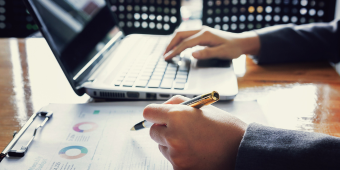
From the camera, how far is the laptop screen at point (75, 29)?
53 centimetres

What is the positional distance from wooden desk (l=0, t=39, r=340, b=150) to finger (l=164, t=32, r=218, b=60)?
0.12 meters

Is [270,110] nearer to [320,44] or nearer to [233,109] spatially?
[233,109]

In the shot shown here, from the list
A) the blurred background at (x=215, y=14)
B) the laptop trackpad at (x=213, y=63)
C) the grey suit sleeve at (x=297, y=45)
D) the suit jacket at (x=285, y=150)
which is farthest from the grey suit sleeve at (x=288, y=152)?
the blurred background at (x=215, y=14)

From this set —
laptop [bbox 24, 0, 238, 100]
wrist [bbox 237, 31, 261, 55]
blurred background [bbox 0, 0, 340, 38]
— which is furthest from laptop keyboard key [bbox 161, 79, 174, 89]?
blurred background [bbox 0, 0, 340, 38]

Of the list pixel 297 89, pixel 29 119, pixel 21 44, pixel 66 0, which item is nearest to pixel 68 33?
→ pixel 66 0

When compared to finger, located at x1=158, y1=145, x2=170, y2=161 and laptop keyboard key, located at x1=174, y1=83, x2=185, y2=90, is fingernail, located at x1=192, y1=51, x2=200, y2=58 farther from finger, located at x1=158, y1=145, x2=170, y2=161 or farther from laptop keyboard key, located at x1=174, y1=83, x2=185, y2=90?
finger, located at x1=158, y1=145, x2=170, y2=161

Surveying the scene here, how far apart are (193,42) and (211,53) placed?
0.06 meters

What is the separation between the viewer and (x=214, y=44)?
760 millimetres

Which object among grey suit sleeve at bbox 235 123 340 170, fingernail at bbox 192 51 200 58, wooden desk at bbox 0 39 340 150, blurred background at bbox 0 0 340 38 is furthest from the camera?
blurred background at bbox 0 0 340 38

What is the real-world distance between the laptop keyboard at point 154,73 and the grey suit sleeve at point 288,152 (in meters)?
0.24

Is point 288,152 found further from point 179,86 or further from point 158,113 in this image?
point 179,86

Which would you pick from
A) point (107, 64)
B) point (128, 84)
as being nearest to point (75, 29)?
point (107, 64)

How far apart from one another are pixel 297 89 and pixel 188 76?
266 mm

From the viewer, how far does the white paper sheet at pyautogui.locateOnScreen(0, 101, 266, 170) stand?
0.39 m
